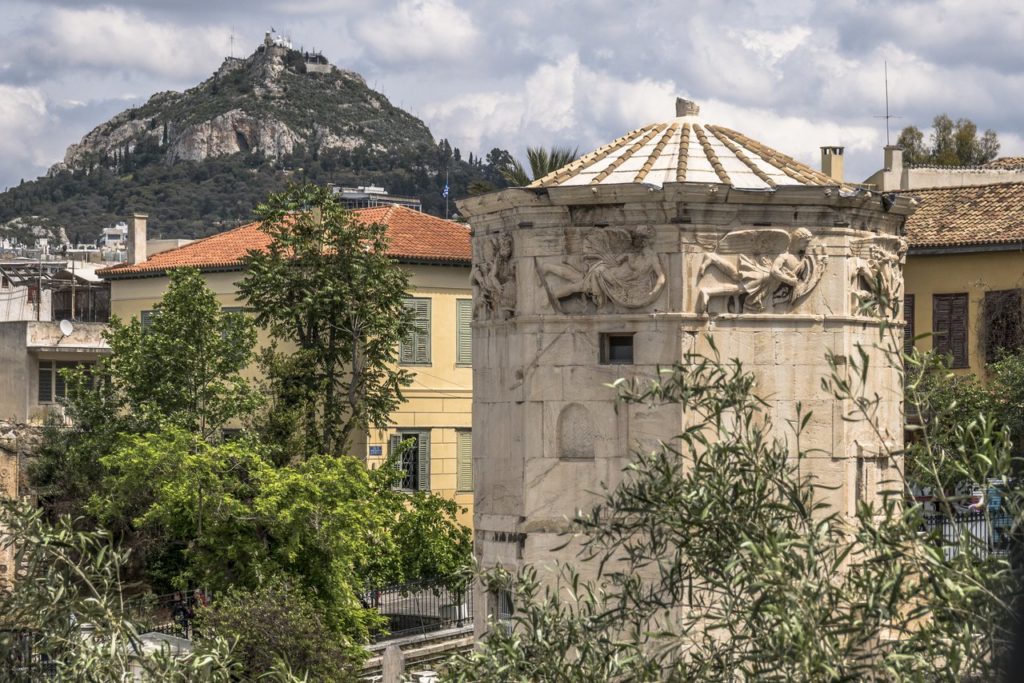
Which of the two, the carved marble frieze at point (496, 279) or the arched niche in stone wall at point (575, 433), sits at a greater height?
the carved marble frieze at point (496, 279)

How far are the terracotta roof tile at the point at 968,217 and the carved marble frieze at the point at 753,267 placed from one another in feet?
56.8

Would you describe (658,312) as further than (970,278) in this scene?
No

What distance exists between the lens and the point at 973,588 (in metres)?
9.80

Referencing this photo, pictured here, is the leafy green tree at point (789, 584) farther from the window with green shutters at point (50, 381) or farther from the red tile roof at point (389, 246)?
the window with green shutters at point (50, 381)

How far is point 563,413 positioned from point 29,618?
19.8ft

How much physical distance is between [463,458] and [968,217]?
1122cm

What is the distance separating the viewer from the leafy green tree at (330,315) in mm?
32844

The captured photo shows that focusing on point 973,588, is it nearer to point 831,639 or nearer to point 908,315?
point 831,639

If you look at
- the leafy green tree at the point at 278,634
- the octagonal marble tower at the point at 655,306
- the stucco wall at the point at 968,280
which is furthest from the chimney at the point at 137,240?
the octagonal marble tower at the point at 655,306

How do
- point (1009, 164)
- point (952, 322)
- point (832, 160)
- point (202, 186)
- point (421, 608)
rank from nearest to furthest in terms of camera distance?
point (421, 608) → point (952, 322) → point (832, 160) → point (1009, 164) → point (202, 186)

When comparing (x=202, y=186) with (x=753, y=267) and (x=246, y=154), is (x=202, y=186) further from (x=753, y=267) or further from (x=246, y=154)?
(x=753, y=267)

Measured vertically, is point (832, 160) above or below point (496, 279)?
above

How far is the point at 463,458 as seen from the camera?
3662 cm

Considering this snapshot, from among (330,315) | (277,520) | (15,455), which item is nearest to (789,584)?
(277,520)
